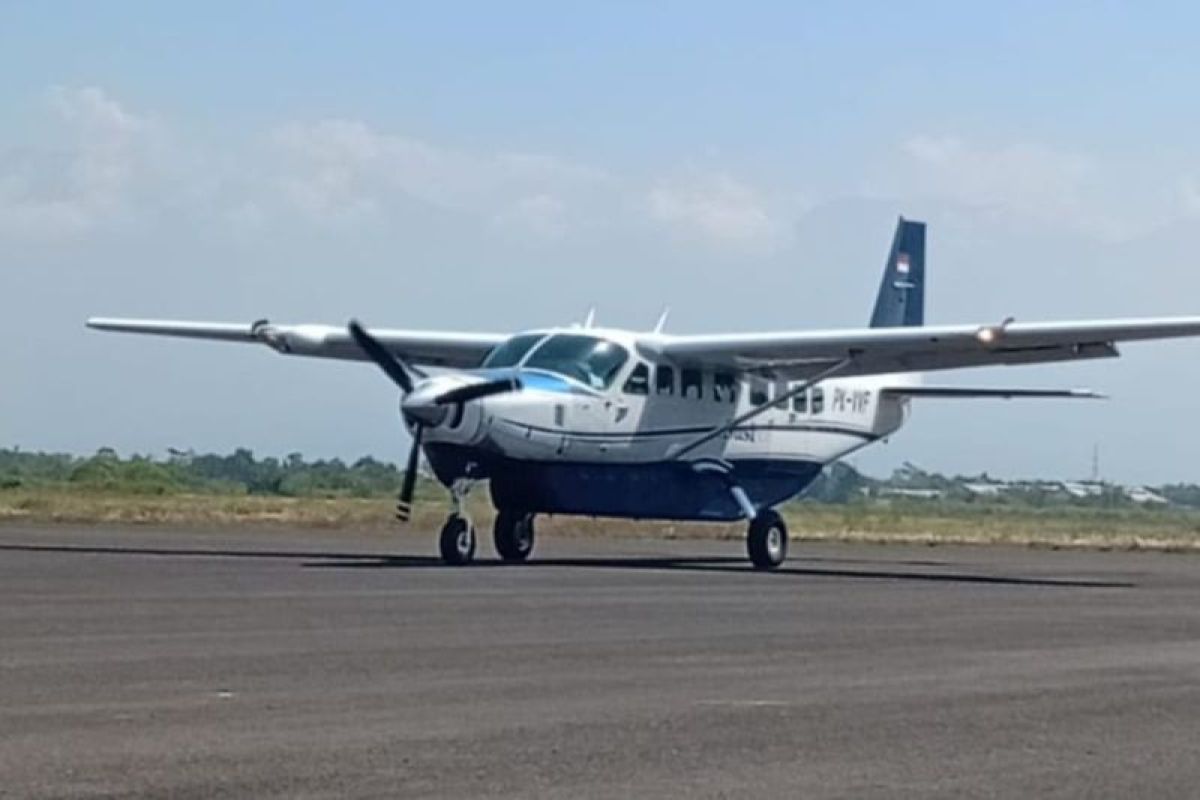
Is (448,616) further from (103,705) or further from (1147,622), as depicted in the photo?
(103,705)

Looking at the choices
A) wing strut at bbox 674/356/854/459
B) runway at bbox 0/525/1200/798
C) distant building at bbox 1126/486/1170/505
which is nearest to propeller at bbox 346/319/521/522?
runway at bbox 0/525/1200/798

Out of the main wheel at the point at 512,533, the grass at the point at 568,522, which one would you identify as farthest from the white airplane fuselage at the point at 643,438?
the grass at the point at 568,522

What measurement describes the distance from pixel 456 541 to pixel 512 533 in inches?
107

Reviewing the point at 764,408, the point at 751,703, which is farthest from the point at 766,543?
the point at 751,703

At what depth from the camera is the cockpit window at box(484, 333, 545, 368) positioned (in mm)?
34094

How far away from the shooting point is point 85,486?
8262 centimetres

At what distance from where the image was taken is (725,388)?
123ft

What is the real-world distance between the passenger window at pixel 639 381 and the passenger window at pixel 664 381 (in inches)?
10.0

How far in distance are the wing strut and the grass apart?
7121 mm

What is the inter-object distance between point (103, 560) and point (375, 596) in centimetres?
737

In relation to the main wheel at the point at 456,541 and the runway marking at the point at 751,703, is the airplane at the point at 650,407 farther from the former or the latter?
the runway marking at the point at 751,703

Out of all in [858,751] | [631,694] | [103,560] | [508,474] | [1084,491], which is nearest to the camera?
[858,751]

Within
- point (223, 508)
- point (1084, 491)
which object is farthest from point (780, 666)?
point (1084, 491)

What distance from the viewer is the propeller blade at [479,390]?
3155 cm
